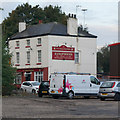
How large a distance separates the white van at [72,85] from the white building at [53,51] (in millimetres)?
24502

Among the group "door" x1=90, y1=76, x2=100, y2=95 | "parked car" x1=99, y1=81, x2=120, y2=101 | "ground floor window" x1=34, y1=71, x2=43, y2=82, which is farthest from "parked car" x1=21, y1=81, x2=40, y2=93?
"parked car" x1=99, y1=81, x2=120, y2=101

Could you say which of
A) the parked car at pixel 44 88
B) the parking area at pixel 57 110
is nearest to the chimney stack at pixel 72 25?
the parked car at pixel 44 88

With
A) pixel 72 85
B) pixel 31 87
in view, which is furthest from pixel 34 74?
pixel 72 85

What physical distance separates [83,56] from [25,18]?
20358mm

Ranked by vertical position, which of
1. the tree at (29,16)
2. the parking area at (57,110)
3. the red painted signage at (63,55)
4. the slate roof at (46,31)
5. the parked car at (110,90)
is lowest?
the parking area at (57,110)

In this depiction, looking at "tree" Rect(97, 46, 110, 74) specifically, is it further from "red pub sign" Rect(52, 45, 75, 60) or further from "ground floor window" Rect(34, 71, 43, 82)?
"ground floor window" Rect(34, 71, 43, 82)

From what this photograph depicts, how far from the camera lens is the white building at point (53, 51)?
56438 mm

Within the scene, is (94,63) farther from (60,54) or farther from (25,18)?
(25,18)

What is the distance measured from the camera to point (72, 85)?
30812 millimetres

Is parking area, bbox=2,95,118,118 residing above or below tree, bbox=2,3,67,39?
below

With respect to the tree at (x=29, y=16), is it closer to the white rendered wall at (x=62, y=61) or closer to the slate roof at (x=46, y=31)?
the slate roof at (x=46, y=31)

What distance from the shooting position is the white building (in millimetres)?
56438

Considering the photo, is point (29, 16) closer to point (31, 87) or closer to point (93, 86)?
point (31, 87)

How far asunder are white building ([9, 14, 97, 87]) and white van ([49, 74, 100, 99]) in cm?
2450
